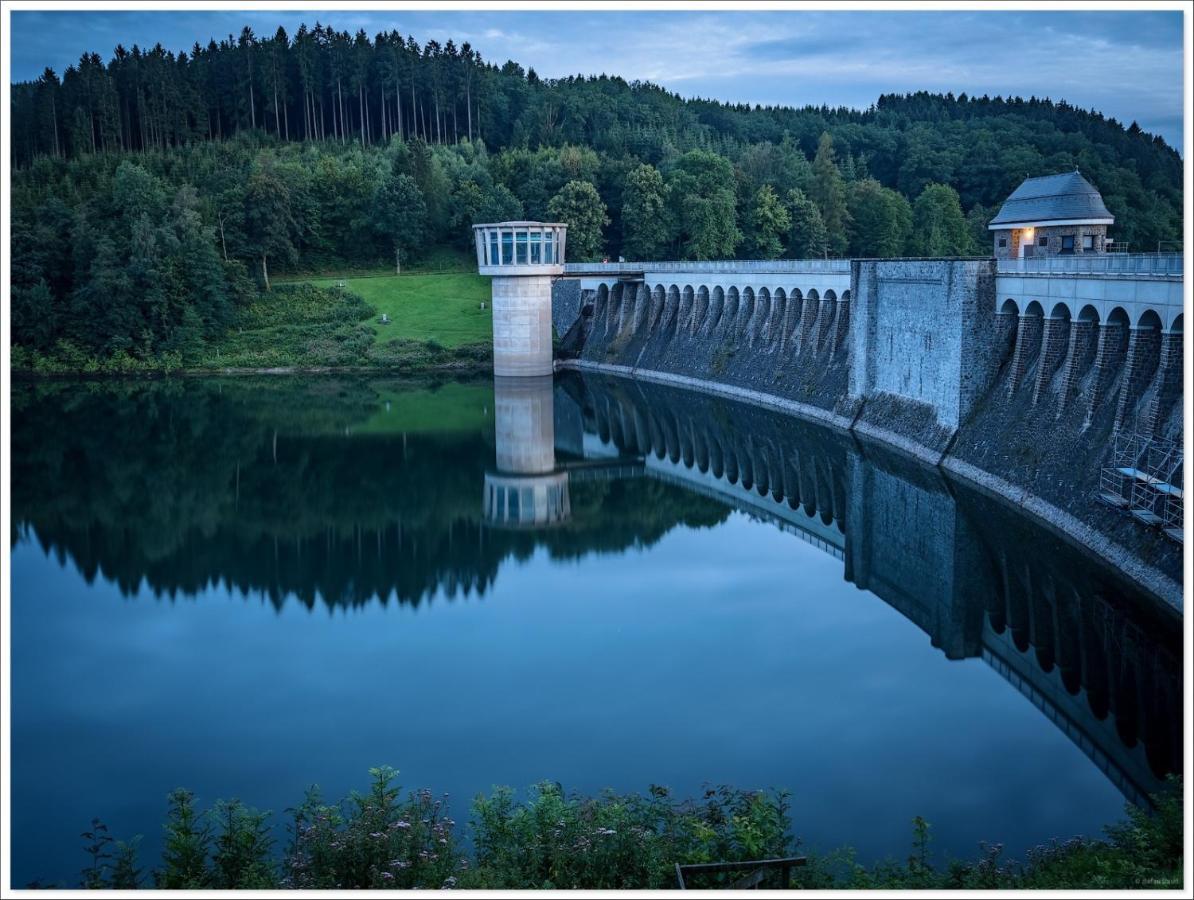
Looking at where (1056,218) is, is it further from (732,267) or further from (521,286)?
(521,286)

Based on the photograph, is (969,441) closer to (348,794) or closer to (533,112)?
(348,794)

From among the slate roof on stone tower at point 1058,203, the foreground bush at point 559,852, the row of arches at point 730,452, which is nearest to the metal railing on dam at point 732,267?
the row of arches at point 730,452

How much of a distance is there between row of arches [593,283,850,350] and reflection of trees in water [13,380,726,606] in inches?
494

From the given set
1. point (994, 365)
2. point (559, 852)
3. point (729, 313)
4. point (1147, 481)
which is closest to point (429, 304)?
point (729, 313)

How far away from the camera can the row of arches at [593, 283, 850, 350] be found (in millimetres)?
44406

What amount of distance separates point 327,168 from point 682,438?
4341 centimetres

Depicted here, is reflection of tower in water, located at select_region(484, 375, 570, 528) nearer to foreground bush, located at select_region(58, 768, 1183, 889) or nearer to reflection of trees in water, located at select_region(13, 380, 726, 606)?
reflection of trees in water, located at select_region(13, 380, 726, 606)

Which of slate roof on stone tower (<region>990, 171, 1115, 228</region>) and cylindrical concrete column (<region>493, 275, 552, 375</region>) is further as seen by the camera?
cylindrical concrete column (<region>493, 275, 552, 375</region>)

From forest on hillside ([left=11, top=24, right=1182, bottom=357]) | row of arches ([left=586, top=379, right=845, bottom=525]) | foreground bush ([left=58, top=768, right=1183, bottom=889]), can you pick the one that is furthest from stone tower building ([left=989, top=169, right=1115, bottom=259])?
foreground bush ([left=58, top=768, right=1183, bottom=889])

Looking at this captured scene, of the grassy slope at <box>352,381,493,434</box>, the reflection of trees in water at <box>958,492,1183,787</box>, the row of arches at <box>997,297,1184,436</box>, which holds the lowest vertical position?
the reflection of trees in water at <box>958,492,1183,787</box>

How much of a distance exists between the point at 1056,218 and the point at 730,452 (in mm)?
15737

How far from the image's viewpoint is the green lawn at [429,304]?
64.6 metres

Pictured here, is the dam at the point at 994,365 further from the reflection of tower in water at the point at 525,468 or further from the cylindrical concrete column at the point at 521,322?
the cylindrical concrete column at the point at 521,322

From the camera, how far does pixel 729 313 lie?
5247 centimetres
